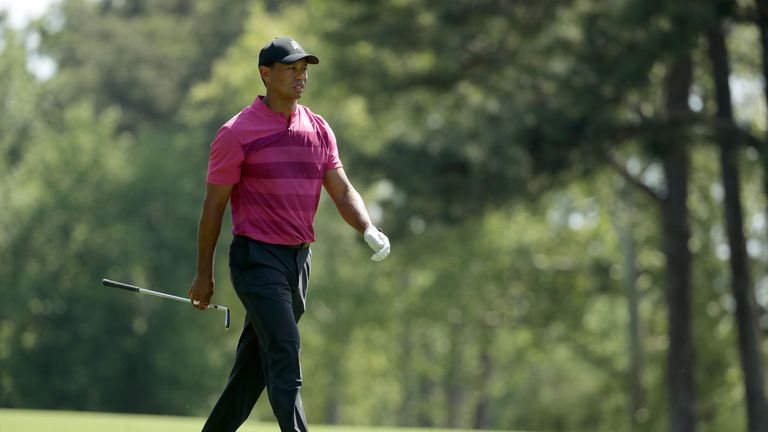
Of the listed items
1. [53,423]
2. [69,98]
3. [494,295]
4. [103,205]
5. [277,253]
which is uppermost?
[69,98]

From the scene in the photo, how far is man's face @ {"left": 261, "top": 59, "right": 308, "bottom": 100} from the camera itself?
6.76 meters

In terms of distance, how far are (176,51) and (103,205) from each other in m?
11.5

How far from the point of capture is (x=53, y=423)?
11547 millimetres

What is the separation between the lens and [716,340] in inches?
1275

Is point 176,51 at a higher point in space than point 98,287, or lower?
higher

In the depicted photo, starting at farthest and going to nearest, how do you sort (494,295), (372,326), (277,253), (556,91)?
(372,326)
(494,295)
(556,91)
(277,253)

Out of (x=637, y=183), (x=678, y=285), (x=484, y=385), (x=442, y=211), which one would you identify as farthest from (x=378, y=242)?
(x=484, y=385)

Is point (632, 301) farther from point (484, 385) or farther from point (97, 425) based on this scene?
point (97, 425)

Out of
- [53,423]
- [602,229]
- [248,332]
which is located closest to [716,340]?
[602,229]

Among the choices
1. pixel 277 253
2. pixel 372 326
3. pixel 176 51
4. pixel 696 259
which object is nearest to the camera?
pixel 277 253

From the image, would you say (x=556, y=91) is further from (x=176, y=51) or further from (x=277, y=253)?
(x=176, y=51)

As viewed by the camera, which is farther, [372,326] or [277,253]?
[372,326]

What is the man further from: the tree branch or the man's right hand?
the tree branch

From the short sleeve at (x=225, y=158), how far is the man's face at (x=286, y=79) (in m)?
0.30
